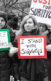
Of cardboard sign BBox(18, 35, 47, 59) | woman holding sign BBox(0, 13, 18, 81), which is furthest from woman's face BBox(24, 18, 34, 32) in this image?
woman holding sign BBox(0, 13, 18, 81)

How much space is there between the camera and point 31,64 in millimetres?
3287

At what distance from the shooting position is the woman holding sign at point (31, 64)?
3277 millimetres

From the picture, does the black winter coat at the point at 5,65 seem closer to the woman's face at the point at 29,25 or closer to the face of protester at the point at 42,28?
the woman's face at the point at 29,25

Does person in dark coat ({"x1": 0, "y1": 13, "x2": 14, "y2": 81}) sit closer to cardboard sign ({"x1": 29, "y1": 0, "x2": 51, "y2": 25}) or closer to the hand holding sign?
the hand holding sign

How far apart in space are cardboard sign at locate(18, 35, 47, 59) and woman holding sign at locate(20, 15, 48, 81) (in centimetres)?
8

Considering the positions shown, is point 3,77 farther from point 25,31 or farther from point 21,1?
point 21,1

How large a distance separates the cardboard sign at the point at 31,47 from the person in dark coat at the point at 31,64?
8 cm

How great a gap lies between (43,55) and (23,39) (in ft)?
1.30

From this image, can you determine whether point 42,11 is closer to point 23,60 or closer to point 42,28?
point 42,28

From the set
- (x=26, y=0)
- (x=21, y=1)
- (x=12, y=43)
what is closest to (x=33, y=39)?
(x=12, y=43)

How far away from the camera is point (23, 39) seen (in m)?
3.37

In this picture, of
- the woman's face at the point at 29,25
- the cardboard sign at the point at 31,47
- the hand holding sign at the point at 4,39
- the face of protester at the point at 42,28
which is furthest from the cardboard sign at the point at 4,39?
the face of protester at the point at 42,28

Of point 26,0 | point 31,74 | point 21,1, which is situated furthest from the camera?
point 21,1

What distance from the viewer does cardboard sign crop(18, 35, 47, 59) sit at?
3316 mm
